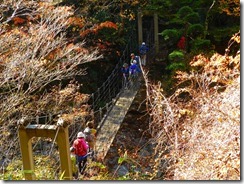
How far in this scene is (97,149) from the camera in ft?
25.2

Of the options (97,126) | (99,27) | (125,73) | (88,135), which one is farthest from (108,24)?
(88,135)

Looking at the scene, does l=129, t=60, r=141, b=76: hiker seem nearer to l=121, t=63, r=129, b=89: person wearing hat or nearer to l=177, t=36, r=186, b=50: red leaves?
l=121, t=63, r=129, b=89: person wearing hat

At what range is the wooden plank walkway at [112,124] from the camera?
773 centimetres

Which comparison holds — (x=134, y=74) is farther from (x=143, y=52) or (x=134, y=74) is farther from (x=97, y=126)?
(x=97, y=126)

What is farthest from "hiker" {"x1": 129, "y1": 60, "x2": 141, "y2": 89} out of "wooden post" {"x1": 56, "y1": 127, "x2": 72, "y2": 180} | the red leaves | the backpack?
"wooden post" {"x1": 56, "y1": 127, "x2": 72, "y2": 180}

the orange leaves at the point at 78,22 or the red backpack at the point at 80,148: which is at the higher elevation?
the orange leaves at the point at 78,22

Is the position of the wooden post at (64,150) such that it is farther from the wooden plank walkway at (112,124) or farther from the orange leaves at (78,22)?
the orange leaves at (78,22)

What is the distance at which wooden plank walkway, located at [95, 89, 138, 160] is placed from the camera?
7.73m

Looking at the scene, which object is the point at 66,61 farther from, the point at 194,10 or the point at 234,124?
the point at 234,124

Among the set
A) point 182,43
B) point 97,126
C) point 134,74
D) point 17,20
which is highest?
point 17,20

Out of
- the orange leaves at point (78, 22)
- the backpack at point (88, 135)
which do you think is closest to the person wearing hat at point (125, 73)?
the orange leaves at point (78, 22)

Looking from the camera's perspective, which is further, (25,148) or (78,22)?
(78,22)

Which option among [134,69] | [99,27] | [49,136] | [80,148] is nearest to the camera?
[49,136]

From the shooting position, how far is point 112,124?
8.59m
